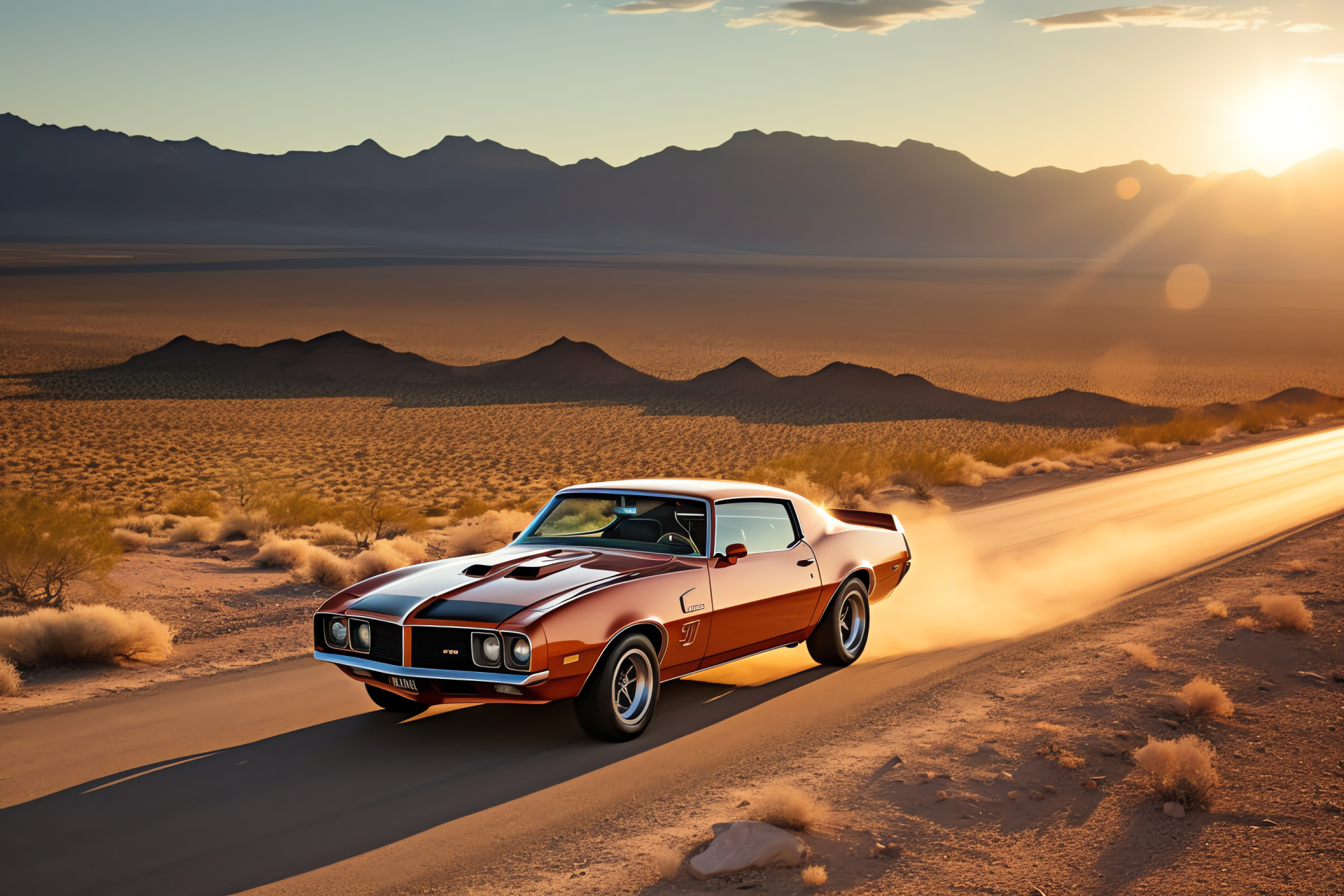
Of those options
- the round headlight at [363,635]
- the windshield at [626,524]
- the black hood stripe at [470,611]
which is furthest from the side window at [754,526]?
the round headlight at [363,635]

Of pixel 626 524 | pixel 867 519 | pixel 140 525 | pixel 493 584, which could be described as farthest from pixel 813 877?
pixel 140 525

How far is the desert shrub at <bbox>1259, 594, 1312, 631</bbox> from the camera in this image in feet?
33.3

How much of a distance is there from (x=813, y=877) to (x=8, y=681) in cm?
667

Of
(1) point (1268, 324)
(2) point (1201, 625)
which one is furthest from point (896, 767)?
(1) point (1268, 324)

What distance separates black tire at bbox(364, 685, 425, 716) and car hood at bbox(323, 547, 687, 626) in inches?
36.1

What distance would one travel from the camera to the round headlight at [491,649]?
21.5 ft

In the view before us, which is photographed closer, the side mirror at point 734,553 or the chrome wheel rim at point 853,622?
the side mirror at point 734,553

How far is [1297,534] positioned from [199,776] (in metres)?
15.0

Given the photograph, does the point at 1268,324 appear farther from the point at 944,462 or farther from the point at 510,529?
the point at 510,529

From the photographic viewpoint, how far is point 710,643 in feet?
25.4

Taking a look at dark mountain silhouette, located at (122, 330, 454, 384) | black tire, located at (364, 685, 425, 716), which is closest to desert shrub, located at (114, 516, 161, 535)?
black tire, located at (364, 685, 425, 716)

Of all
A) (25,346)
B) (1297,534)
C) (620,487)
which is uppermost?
(25,346)

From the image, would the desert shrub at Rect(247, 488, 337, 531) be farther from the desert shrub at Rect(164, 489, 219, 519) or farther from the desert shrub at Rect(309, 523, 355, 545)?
the desert shrub at Rect(164, 489, 219, 519)

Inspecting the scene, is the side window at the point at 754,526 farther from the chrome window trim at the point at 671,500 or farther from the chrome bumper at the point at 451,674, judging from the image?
the chrome bumper at the point at 451,674
